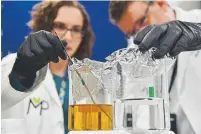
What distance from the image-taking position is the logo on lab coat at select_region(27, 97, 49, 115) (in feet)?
4.32

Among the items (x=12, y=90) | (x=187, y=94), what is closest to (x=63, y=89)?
(x=12, y=90)

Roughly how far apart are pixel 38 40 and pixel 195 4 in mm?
994

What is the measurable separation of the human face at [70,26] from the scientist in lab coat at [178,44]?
166 mm

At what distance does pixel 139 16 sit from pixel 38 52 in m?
0.88

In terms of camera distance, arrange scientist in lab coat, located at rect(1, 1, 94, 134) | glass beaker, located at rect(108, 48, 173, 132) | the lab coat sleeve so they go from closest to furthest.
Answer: glass beaker, located at rect(108, 48, 173, 132), scientist in lab coat, located at rect(1, 1, 94, 134), the lab coat sleeve

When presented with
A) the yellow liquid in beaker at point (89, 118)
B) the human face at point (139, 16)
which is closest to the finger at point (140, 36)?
the yellow liquid in beaker at point (89, 118)

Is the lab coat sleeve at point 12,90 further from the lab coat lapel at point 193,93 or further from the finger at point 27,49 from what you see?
the lab coat lapel at point 193,93

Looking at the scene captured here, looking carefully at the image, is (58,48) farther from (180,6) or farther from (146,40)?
(180,6)

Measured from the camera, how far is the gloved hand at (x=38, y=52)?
74 centimetres

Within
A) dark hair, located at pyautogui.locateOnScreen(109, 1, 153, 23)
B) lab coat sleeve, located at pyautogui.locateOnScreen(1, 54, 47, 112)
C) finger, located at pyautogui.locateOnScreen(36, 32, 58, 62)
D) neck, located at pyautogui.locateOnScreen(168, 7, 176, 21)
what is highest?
dark hair, located at pyautogui.locateOnScreen(109, 1, 153, 23)

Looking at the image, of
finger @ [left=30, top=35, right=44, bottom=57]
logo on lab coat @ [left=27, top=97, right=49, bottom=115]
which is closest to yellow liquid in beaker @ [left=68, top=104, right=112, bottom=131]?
finger @ [left=30, top=35, right=44, bottom=57]

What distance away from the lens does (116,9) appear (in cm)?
156

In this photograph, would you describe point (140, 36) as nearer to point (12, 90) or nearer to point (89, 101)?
point (89, 101)

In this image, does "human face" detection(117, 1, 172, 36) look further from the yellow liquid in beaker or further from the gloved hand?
the yellow liquid in beaker
